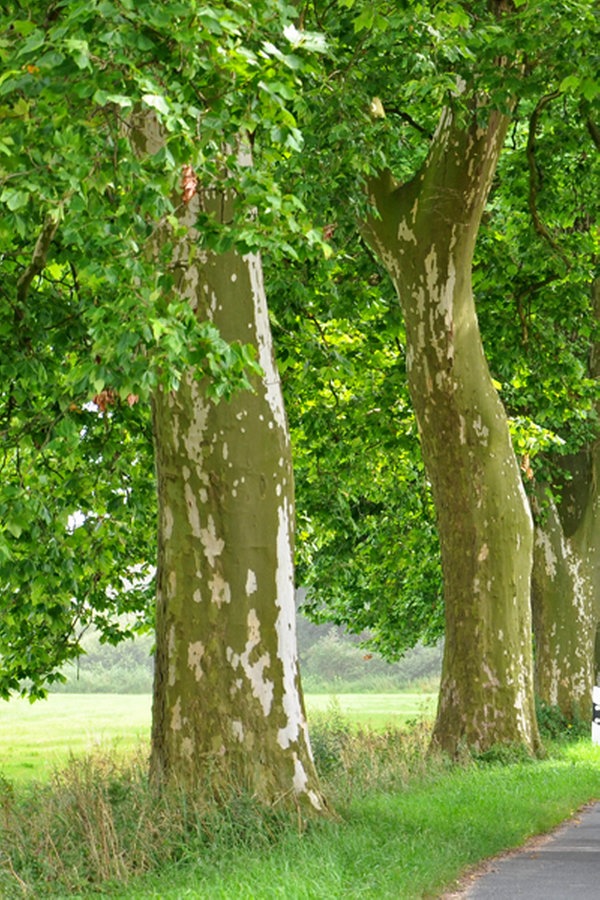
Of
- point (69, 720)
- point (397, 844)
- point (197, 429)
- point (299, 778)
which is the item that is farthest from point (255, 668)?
point (69, 720)

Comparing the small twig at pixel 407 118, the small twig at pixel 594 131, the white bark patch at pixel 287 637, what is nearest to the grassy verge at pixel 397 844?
the white bark patch at pixel 287 637

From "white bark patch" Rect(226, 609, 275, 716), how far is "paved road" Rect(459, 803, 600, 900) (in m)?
2.02

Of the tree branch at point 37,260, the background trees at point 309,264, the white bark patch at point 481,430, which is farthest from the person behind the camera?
the white bark patch at point 481,430

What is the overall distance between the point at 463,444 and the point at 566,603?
327 inches

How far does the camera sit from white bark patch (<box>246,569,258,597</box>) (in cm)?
1089

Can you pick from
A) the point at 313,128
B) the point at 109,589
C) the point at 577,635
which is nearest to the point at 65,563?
the point at 313,128

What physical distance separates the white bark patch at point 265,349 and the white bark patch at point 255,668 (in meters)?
1.68

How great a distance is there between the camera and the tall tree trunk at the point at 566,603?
80.5 ft

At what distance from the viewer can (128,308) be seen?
763cm

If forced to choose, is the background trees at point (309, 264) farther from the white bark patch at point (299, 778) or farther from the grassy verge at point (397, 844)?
the white bark patch at point (299, 778)

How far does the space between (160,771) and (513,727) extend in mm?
7282

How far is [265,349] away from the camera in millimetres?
11500

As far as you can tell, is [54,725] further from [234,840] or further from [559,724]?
[234,840]

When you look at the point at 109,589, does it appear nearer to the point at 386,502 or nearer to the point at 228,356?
the point at 386,502
